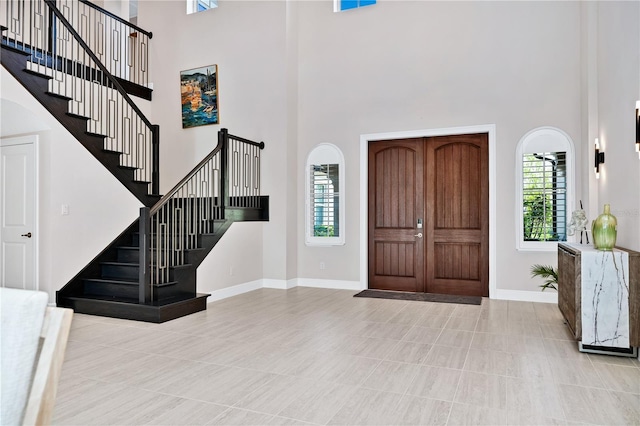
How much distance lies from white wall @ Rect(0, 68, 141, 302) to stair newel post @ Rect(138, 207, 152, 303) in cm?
155

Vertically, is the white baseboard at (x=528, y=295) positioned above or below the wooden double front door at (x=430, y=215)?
below

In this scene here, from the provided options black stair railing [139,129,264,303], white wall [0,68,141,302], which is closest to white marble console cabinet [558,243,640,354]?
black stair railing [139,129,264,303]

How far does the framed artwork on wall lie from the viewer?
25.3 feet

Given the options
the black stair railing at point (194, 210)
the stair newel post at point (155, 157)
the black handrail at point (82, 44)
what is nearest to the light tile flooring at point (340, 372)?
the black stair railing at point (194, 210)

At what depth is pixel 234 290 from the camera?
6.62m

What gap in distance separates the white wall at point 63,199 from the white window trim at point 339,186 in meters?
3.11

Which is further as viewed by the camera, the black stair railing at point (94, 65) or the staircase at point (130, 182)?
the black stair railing at point (94, 65)

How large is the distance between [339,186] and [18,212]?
4.67 m

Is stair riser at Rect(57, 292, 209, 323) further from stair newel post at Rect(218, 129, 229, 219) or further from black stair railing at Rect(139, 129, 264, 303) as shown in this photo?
stair newel post at Rect(218, 129, 229, 219)

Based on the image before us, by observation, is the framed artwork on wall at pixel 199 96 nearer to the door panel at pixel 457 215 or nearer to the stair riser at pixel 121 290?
the stair riser at pixel 121 290

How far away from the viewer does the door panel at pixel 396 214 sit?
22.3ft

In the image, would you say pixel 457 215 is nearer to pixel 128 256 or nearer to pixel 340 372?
pixel 340 372

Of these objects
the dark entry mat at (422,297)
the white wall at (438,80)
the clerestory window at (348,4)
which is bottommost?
the dark entry mat at (422,297)

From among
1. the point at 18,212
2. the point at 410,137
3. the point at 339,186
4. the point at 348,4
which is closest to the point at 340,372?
the point at 339,186
